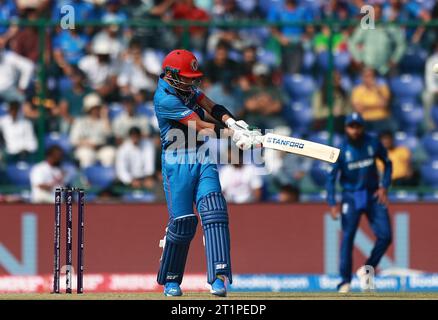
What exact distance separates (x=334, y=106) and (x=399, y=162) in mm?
1060

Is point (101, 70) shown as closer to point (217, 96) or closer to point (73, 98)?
point (73, 98)

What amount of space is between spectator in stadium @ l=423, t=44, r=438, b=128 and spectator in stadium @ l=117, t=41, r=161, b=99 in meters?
3.34

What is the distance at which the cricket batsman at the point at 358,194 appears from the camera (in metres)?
15.2

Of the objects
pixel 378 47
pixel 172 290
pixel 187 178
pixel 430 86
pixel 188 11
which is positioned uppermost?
pixel 188 11

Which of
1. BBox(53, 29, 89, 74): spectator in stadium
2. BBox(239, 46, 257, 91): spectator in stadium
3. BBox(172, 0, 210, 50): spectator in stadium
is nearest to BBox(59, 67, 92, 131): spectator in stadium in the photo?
BBox(53, 29, 89, 74): spectator in stadium

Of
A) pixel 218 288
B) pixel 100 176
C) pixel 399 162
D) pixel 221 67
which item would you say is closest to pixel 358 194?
pixel 399 162

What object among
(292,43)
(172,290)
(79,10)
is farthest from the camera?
(79,10)

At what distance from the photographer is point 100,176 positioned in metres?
15.9

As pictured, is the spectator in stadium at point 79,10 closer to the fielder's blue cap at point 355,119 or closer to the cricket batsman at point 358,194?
the fielder's blue cap at point 355,119

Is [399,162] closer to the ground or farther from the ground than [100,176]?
farther from the ground

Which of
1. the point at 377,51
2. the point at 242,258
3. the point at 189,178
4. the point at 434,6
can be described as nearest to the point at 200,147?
the point at 189,178

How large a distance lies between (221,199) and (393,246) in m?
5.72

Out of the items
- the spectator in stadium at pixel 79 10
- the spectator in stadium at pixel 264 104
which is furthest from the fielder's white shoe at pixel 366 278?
the spectator in stadium at pixel 79 10

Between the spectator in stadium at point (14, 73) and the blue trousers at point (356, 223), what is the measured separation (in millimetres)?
4194
